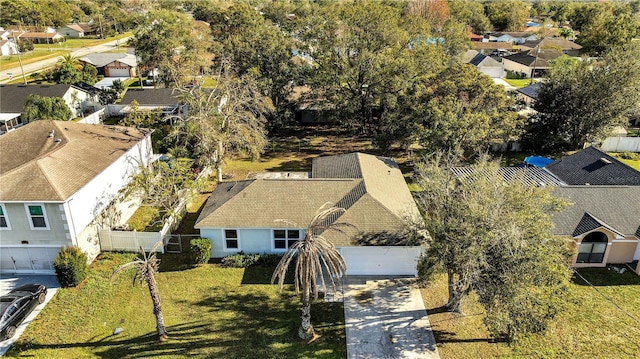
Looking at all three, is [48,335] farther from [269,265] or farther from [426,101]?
[426,101]

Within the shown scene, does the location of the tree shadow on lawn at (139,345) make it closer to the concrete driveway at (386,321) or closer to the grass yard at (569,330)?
the concrete driveway at (386,321)

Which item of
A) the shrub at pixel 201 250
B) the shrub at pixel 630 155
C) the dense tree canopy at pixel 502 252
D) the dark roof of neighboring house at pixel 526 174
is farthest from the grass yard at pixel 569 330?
the shrub at pixel 630 155

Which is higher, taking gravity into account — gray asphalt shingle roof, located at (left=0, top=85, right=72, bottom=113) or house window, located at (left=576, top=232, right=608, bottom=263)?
gray asphalt shingle roof, located at (left=0, top=85, right=72, bottom=113)

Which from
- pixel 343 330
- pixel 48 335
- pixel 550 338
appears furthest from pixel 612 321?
pixel 48 335

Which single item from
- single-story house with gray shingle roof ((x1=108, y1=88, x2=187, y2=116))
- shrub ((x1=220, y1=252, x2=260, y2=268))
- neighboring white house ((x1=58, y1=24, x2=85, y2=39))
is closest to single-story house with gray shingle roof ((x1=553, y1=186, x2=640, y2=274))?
shrub ((x1=220, y1=252, x2=260, y2=268))

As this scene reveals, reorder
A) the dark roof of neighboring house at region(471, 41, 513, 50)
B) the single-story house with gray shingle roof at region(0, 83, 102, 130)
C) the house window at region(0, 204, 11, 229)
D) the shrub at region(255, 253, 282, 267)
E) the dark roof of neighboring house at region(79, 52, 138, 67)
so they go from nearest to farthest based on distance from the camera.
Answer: the house window at region(0, 204, 11, 229)
the shrub at region(255, 253, 282, 267)
the single-story house with gray shingle roof at region(0, 83, 102, 130)
the dark roof of neighboring house at region(79, 52, 138, 67)
the dark roof of neighboring house at region(471, 41, 513, 50)

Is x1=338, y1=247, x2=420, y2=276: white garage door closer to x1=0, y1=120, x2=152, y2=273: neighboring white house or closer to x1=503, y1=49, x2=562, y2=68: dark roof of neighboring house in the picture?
x1=0, y1=120, x2=152, y2=273: neighboring white house

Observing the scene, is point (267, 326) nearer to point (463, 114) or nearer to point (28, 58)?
point (463, 114)
